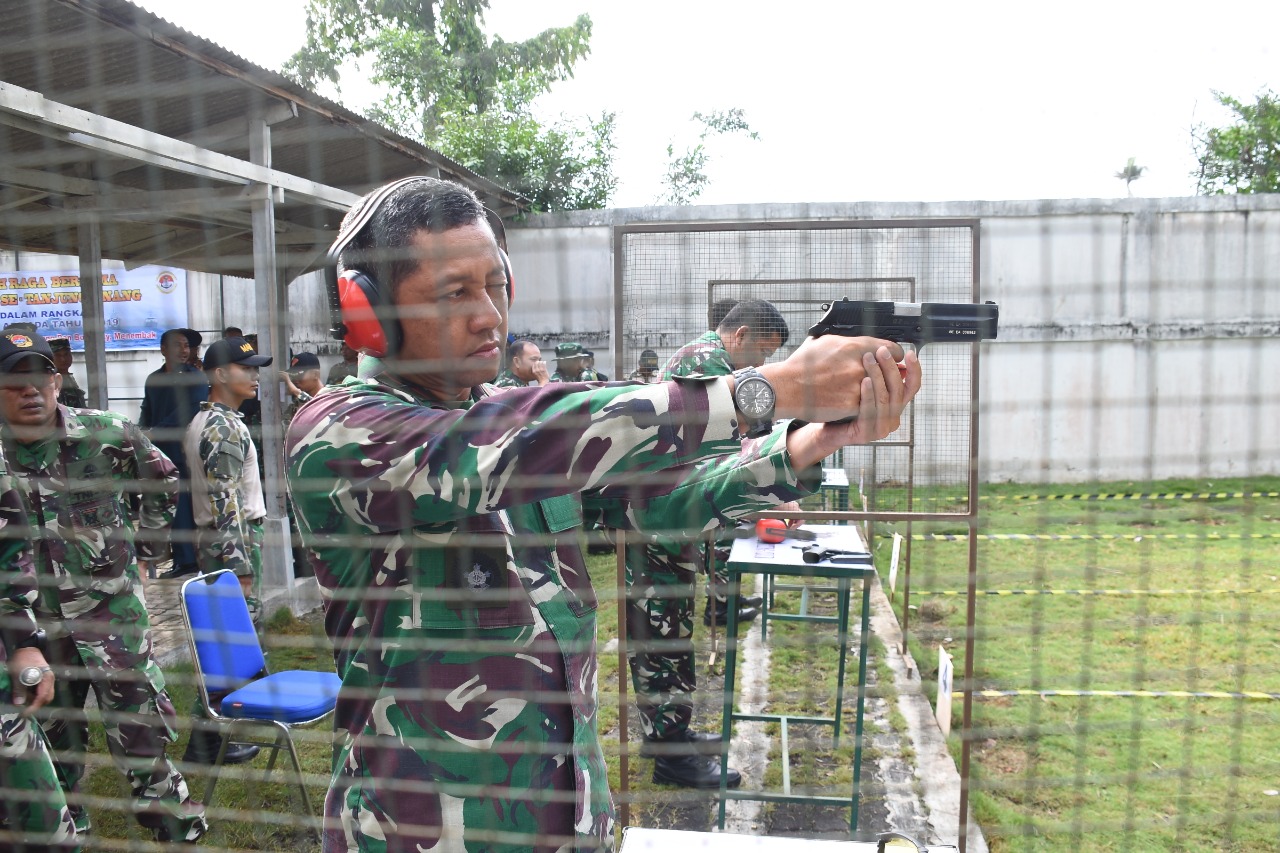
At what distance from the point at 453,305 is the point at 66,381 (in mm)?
6171

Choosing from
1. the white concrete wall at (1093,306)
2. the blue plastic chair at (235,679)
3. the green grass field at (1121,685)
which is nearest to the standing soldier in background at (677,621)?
the green grass field at (1121,685)

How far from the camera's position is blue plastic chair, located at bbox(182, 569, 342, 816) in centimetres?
274

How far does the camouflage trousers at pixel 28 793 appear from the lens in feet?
7.13

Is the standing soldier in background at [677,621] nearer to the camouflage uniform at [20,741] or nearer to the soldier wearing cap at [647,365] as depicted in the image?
the camouflage uniform at [20,741]

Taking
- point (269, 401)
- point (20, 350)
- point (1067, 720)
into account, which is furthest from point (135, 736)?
point (1067, 720)

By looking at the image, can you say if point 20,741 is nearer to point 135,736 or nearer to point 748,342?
point 135,736

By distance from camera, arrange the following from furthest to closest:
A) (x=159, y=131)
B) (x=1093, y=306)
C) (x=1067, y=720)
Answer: (x=1093, y=306)
(x=159, y=131)
(x=1067, y=720)

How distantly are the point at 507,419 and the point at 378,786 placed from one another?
581mm

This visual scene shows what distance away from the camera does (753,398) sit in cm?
95

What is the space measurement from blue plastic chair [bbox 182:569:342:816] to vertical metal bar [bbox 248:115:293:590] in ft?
3.39

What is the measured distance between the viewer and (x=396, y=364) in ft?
3.68

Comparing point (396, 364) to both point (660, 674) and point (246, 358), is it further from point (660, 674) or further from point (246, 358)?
point (246, 358)

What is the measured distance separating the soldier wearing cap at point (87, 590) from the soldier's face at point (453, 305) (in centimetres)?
197

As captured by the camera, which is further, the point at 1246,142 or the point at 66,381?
the point at 66,381
